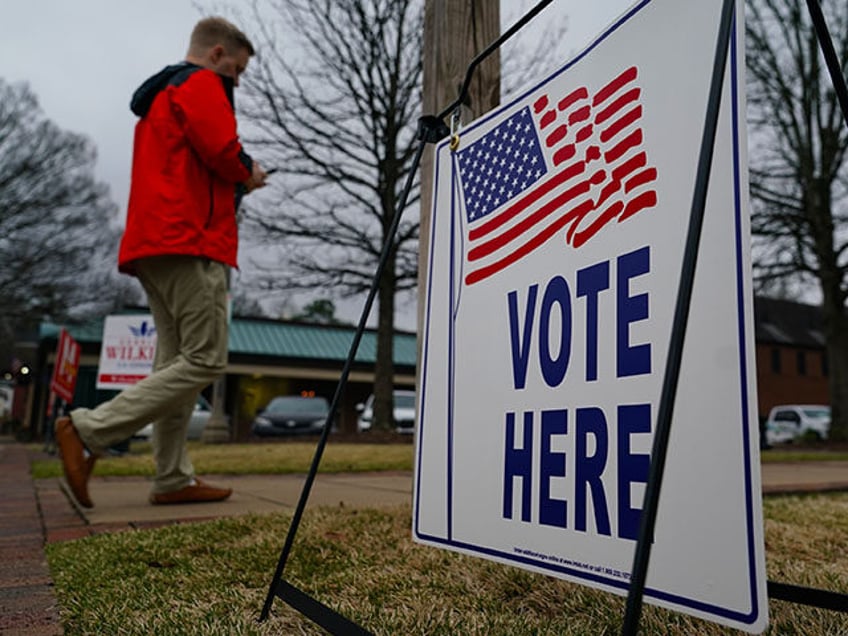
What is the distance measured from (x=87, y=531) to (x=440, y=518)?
151 centimetres

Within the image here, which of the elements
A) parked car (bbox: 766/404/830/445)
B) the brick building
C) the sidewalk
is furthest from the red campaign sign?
the brick building

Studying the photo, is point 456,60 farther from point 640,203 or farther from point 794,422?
point 794,422

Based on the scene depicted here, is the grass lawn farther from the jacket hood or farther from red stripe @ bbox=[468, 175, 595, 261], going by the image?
the jacket hood

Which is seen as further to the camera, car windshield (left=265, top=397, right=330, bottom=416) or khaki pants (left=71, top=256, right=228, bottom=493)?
car windshield (left=265, top=397, right=330, bottom=416)

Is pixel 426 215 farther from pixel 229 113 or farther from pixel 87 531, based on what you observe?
pixel 87 531

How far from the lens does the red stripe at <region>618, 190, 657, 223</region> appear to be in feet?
3.50

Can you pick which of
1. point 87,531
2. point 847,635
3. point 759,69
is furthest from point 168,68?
point 759,69

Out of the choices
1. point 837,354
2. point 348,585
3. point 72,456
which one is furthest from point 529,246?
point 837,354

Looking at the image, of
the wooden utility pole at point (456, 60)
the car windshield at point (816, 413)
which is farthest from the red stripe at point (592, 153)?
the car windshield at point (816, 413)

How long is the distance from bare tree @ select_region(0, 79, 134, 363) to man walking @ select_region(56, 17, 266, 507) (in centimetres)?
2144

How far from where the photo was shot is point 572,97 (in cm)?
127

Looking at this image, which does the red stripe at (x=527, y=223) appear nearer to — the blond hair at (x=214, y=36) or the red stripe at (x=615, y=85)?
the red stripe at (x=615, y=85)

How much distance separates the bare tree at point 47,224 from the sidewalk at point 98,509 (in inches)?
752

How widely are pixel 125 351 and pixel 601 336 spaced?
372 inches
